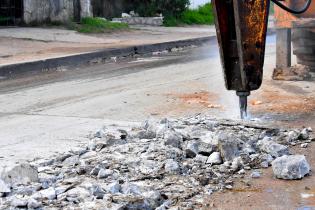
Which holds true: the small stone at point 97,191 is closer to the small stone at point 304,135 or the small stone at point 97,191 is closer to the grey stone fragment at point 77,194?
the grey stone fragment at point 77,194

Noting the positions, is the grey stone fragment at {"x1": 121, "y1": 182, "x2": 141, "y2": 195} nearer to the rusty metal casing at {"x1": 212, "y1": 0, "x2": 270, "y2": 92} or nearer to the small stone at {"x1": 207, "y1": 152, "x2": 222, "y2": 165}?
the small stone at {"x1": 207, "y1": 152, "x2": 222, "y2": 165}

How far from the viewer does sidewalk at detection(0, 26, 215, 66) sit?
13.4 metres

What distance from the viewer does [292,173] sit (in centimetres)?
460

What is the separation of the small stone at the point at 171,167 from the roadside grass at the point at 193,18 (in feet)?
60.6

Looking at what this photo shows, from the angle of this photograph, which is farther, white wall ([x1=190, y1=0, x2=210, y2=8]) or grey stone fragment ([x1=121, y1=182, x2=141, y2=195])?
white wall ([x1=190, y1=0, x2=210, y2=8])

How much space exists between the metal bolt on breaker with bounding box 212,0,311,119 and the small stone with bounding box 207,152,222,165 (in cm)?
46

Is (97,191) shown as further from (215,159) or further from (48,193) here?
(215,159)

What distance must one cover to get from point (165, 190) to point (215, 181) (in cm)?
40

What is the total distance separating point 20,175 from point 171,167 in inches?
38.4

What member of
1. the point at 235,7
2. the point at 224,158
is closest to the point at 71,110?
the point at 224,158

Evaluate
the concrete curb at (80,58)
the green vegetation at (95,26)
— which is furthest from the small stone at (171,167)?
the green vegetation at (95,26)

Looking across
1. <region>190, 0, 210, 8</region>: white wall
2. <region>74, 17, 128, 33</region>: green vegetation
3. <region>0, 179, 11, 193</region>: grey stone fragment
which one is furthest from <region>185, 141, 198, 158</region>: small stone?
<region>190, 0, 210, 8</region>: white wall

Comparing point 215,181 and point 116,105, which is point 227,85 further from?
point 116,105

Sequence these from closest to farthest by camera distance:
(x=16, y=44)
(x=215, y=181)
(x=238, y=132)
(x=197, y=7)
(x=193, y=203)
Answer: (x=193, y=203) → (x=215, y=181) → (x=238, y=132) → (x=16, y=44) → (x=197, y=7)
